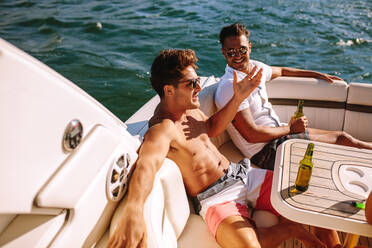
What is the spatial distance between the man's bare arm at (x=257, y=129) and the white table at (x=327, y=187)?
0.48m

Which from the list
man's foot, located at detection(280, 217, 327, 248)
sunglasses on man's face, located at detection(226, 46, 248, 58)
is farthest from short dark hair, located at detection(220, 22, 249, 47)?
man's foot, located at detection(280, 217, 327, 248)

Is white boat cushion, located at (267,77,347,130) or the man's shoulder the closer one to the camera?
the man's shoulder

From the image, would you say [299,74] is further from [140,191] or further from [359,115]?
[140,191]

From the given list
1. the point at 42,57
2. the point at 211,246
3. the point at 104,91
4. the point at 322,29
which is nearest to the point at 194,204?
the point at 211,246

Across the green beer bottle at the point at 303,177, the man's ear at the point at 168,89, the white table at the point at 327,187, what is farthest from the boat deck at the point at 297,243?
the man's ear at the point at 168,89

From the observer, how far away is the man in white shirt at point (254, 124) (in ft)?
7.53

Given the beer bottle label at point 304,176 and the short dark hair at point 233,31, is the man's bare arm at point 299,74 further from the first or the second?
the beer bottle label at point 304,176

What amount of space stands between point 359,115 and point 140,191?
7.65ft

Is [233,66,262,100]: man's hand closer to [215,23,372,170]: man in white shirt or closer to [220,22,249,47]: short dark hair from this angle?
[215,23,372,170]: man in white shirt

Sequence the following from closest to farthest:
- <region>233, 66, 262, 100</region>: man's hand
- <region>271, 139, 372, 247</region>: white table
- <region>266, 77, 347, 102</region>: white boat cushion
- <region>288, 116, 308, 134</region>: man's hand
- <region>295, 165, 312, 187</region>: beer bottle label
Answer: <region>271, 139, 372, 247</region>: white table < <region>295, 165, 312, 187</region>: beer bottle label < <region>233, 66, 262, 100</region>: man's hand < <region>288, 116, 308, 134</region>: man's hand < <region>266, 77, 347, 102</region>: white boat cushion

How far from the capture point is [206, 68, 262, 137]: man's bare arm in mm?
2004

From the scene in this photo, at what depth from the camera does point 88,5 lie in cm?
998

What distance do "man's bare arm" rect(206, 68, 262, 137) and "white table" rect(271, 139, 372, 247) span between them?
1.40 feet

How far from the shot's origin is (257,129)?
7.47 ft
